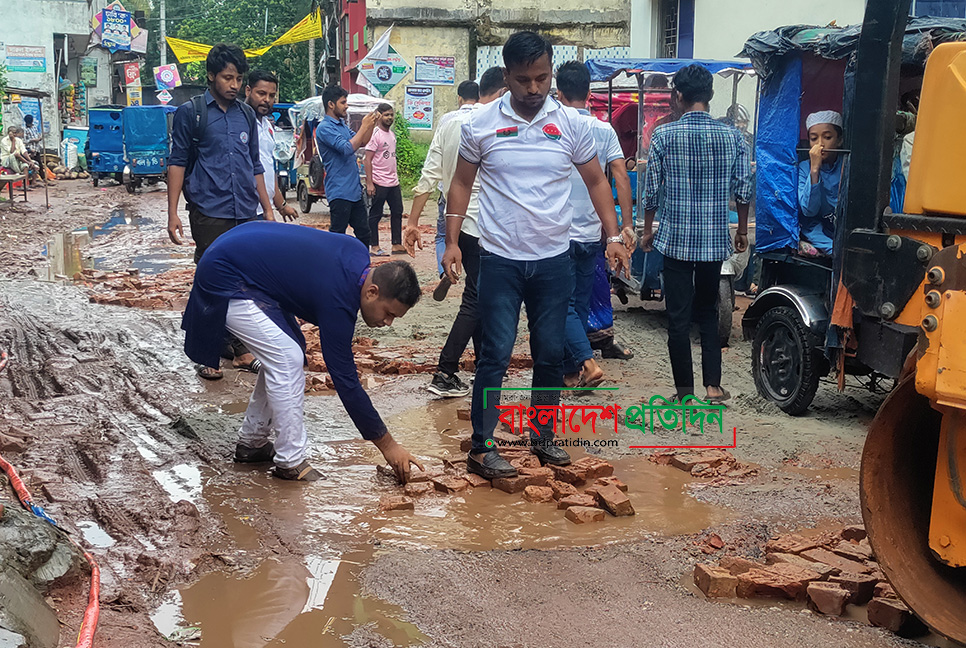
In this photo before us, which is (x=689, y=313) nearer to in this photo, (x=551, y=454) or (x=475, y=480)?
(x=551, y=454)

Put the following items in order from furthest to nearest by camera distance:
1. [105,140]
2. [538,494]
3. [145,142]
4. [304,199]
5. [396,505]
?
[105,140], [145,142], [304,199], [538,494], [396,505]

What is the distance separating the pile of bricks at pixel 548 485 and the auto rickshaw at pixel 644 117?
9.28ft

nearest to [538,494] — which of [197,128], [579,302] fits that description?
[579,302]

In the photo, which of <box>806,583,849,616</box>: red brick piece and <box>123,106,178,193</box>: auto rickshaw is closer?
<box>806,583,849,616</box>: red brick piece

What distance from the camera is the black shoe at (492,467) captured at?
4848 mm

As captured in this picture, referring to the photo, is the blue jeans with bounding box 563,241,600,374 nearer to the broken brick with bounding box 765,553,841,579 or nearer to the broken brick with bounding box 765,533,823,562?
the broken brick with bounding box 765,533,823,562

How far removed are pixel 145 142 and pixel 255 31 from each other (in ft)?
68.6

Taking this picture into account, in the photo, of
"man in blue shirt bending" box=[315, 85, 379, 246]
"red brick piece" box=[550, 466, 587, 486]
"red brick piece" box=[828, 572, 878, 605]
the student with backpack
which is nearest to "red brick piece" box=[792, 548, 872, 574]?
"red brick piece" box=[828, 572, 878, 605]

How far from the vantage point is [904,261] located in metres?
3.23

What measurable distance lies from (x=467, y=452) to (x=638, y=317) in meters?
4.59

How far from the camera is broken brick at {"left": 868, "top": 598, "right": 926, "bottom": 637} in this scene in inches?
129

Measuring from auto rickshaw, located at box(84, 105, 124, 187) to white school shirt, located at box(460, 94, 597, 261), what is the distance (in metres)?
25.7

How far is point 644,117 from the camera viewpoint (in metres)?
10.0

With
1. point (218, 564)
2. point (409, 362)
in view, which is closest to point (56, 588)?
point (218, 564)
